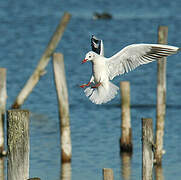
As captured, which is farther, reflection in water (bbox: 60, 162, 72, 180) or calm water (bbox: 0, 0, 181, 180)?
calm water (bbox: 0, 0, 181, 180)

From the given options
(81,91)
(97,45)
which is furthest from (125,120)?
(81,91)

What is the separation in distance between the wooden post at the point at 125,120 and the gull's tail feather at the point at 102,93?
4.82 meters

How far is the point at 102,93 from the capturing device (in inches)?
380

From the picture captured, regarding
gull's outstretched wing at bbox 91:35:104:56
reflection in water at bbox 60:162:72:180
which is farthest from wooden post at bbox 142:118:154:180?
reflection in water at bbox 60:162:72:180

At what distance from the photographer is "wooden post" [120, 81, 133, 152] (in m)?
14.7

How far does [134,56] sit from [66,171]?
473 centimetres

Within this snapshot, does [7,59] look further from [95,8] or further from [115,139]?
[95,8]

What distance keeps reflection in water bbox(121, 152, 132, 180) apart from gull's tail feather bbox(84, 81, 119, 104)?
13.3 feet

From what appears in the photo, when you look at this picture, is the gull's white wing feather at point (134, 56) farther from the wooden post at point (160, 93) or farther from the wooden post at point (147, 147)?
the wooden post at point (160, 93)

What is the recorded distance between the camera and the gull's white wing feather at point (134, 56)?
9.70m

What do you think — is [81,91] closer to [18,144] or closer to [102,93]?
[102,93]

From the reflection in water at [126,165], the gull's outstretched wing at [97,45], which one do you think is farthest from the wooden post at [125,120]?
the gull's outstretched wing at [97,45]

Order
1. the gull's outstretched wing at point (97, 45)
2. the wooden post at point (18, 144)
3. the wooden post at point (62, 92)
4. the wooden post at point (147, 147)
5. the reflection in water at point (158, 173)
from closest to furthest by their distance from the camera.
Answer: the wooden post at point (18, 144)
the gull's outstretched wing at point (97, 45)
the wooden post at point (147, 147)
the reflection in water at point (158, 173)
the wooden post at point (62, 92)

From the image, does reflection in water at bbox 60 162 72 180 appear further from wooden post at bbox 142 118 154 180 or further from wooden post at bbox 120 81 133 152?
wooden post at bbox 142 118 154 180
